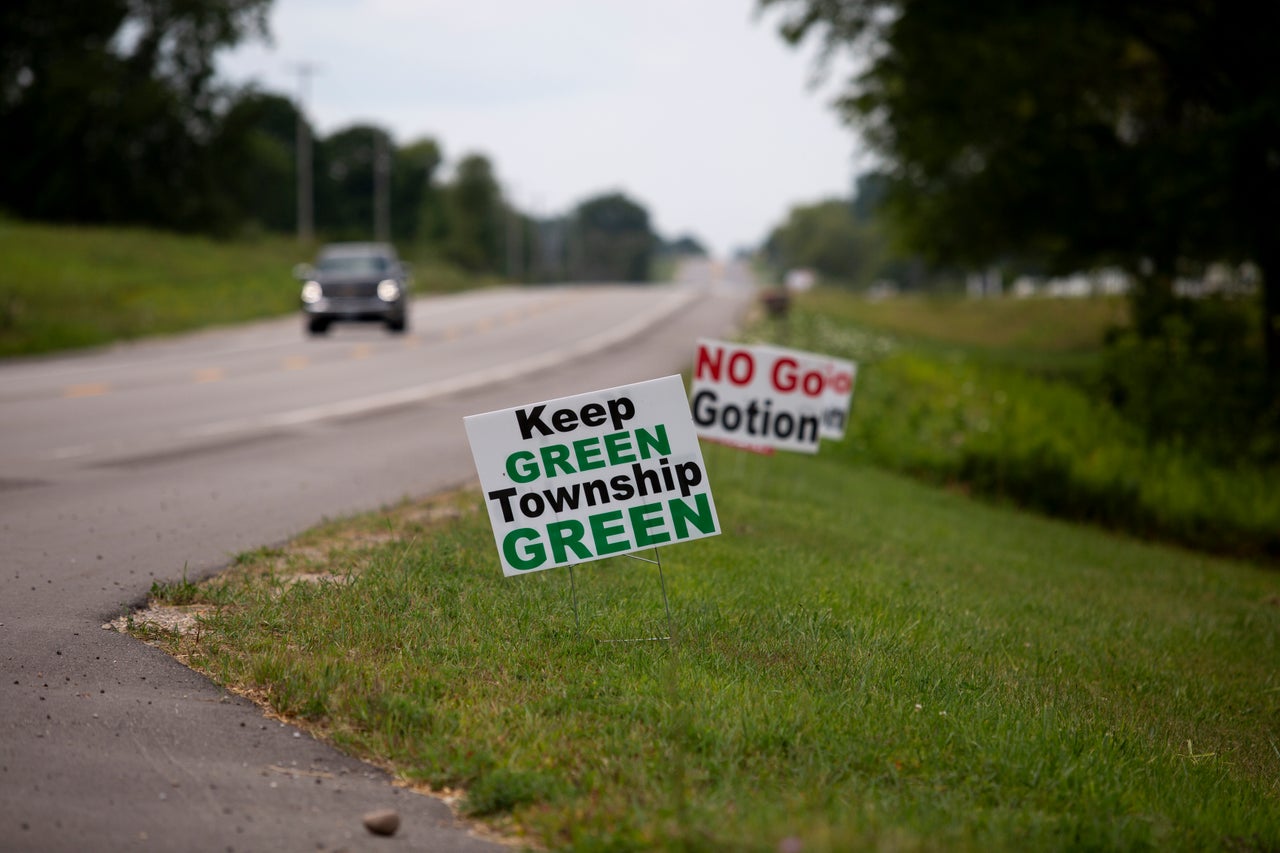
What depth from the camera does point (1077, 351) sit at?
43.8 m

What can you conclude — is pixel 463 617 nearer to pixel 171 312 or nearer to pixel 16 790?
pixel 16 790

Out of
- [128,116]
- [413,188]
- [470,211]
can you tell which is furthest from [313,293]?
[413,188]

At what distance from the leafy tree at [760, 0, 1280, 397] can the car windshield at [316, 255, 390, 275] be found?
10.9 meters

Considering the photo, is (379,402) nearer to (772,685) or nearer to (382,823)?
(772,685)

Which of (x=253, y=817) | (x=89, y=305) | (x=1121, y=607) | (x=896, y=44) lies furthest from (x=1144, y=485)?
(x=89, y=305)

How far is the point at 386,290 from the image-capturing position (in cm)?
3272

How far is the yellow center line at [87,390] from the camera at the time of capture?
1889 centimetres

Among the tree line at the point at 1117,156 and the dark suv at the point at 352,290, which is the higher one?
the tree line at the point at 1117,156

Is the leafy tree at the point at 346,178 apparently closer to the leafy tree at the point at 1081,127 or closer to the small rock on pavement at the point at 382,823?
the leafy tree at the point at 1081,127

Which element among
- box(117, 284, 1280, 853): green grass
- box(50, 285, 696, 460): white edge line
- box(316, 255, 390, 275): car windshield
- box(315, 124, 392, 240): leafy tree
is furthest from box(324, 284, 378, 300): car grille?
box(315, 124, 392, 240): leafy tree

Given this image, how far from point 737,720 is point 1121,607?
6.20m

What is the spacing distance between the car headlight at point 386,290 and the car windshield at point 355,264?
28 centimetres

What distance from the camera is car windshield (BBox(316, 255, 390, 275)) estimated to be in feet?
107

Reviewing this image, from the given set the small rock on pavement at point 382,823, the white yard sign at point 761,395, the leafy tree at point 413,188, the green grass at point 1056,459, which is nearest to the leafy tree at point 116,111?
the green grass at point 1056,459
